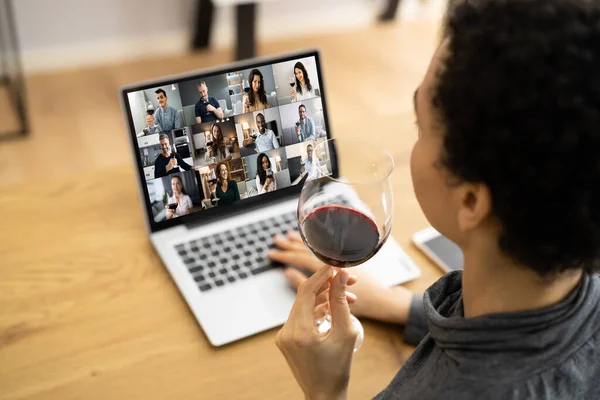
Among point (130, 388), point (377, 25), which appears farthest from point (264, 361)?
point (377, 25)

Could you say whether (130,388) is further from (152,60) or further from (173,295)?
(152,60)

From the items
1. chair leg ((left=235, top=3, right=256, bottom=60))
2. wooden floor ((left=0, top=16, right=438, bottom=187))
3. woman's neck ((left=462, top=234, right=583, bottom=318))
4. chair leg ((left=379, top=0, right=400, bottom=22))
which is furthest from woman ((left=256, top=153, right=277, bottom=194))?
chair leg ((left=379, top=0, right=400, bottom=22))

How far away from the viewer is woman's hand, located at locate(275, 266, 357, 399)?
30.9 inches

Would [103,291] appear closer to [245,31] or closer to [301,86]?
[301,86]

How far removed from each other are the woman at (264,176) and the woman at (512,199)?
0.28 meters

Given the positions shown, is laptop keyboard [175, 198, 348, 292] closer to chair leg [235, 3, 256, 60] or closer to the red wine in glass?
the red wine in glass

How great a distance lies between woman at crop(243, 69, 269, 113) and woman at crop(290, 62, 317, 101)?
0.05m

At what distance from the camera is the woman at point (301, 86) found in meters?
1.01

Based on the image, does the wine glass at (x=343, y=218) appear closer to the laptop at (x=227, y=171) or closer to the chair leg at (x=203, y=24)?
the laptop at (x=227, y=171)

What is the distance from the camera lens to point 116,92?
2520 millimetres

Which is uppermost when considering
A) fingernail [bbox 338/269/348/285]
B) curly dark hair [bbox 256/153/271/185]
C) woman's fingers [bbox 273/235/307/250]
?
curly dark hair [bbox 256/153/271/185]

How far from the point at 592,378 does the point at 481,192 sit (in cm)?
21

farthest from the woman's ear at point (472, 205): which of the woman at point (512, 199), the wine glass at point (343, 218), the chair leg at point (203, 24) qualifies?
the chair leg at point (203, 24)

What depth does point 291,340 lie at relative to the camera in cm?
79
